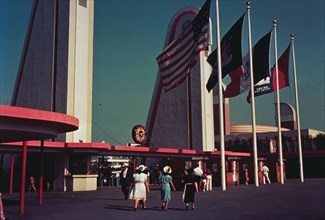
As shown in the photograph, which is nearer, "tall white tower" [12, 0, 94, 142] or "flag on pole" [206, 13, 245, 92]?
"flag on pole" [206, 13, 245, 92]

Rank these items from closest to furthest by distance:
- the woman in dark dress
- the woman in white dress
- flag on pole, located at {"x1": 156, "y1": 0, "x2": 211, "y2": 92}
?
the woman in dark dress
the woman in white dress
flag on pole, located at {"x1": 156, "y1": 0, "x2": 211, "y2": 92}

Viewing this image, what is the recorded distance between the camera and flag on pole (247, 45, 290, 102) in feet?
94.9

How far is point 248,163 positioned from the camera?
35875mm

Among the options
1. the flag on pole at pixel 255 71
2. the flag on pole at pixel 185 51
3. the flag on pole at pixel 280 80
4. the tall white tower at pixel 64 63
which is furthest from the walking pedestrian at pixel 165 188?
the tall white tower at pixel 64 63

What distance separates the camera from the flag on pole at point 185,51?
22172 millimetres

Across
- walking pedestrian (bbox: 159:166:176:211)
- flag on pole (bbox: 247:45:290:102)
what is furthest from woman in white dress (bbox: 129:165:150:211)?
flag on pole (bbox: 247:45:290:102)

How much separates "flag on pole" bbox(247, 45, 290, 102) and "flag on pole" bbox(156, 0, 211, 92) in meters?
8.13

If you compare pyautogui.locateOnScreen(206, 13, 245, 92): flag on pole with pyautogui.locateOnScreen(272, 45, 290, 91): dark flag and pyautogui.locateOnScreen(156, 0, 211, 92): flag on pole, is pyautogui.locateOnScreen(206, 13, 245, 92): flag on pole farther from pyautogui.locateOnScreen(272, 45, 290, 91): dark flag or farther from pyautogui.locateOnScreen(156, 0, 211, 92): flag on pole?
pyautogui.locateOnScreen(272, 45, 290, 91): dark flag

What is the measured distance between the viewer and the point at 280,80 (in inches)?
1186

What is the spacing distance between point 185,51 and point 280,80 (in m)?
10.7

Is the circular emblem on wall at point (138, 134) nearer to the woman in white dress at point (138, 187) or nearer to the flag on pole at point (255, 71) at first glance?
the flag on pole at point (255, 71)

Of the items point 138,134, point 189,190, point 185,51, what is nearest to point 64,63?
point 138,134

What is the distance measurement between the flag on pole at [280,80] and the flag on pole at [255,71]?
66.0 inches

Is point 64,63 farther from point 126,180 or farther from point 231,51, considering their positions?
point 126,180
